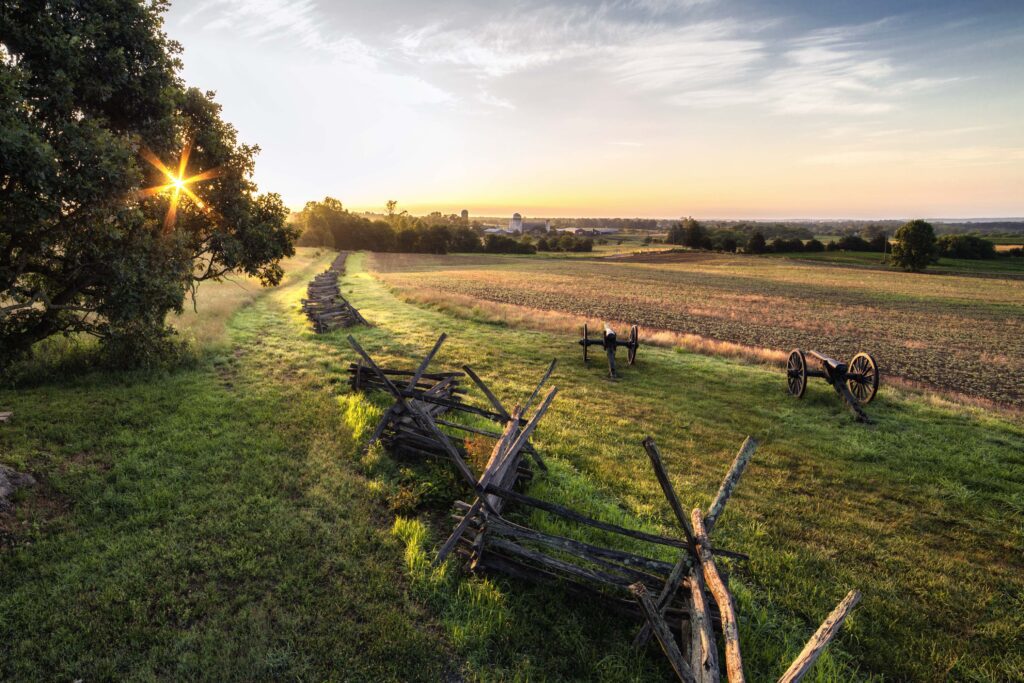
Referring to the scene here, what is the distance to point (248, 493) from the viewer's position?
684 cm

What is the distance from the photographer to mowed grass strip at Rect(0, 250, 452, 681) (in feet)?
13.7

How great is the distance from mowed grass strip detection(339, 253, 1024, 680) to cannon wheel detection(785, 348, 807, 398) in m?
0.37

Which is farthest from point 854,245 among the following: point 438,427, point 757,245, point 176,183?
point 176,183

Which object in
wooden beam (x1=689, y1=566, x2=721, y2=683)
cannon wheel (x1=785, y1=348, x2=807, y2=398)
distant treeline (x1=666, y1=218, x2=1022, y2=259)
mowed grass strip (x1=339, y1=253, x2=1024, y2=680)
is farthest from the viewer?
distant treeline (x1=666, y1=218, x2=1022, y2=259)

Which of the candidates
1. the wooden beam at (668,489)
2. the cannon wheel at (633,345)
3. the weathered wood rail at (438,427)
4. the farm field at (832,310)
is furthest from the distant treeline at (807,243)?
the wooden beam at (668,489)

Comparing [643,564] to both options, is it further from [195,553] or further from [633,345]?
[633,345]

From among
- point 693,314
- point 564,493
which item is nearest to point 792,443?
point 564,493

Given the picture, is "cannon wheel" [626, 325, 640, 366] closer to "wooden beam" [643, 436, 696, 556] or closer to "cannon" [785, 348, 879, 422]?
"cannon" [785, 348, 879, 422]

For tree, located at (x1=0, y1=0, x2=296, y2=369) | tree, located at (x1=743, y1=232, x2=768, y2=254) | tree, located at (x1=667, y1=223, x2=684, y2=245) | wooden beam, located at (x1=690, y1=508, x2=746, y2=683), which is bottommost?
wooden beam, located at (x1=690, y1=508, x2=746, y2=683)

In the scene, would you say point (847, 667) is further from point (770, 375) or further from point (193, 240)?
point (193, 240)

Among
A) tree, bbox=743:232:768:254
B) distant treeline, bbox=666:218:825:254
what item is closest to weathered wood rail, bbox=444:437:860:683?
tree, bbox=743:232:768:254

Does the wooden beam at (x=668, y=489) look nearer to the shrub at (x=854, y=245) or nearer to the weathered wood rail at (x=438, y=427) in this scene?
the weathered wood rail at (x=438, y=427)

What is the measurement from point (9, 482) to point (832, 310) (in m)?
41.4

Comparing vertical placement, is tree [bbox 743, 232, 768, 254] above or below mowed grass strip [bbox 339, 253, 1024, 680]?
above
